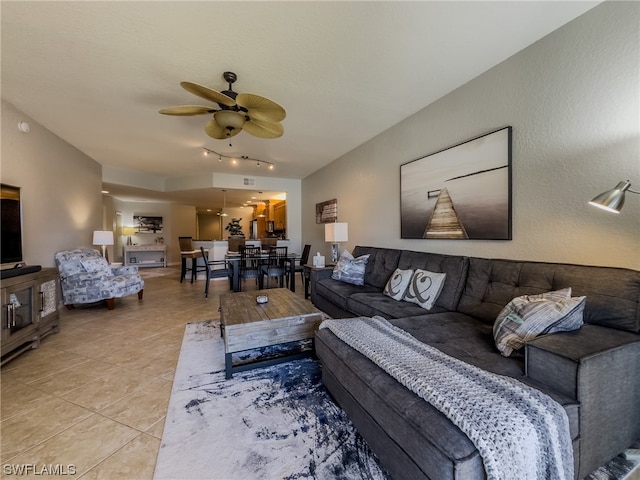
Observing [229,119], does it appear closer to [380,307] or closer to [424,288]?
[380,307]

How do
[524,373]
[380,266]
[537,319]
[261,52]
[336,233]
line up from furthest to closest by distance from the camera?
[336,233], [380,266], [261,52], [537,319], [524,373]

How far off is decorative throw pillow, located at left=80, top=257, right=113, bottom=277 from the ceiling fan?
3.01m

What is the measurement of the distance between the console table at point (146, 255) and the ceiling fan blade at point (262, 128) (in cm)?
838

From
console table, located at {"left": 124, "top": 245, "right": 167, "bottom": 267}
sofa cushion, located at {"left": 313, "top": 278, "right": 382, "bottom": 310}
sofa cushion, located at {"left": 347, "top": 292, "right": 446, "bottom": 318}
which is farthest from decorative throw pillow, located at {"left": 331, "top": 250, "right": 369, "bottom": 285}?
console table, located at {"left": 124, "top": 245, "right": 167, "bottom": 267}

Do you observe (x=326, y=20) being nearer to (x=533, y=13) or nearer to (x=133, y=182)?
(x=533, y=13)

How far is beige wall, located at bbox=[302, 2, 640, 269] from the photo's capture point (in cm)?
161

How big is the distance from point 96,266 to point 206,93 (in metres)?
3.58

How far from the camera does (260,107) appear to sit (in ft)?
7.30

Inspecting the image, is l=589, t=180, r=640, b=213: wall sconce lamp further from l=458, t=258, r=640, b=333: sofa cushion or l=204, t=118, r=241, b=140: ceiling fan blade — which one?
l=204, t=118, r=241, b=140: ceiling fan blade

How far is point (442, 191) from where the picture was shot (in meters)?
2.87

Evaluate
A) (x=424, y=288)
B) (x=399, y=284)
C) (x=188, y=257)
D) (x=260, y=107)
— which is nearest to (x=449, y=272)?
(x=424, y=288)

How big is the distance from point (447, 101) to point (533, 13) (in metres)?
1.02

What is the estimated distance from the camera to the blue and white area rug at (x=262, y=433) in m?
1.24

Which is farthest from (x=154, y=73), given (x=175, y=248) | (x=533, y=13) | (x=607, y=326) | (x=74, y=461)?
(x=175, y=248)
